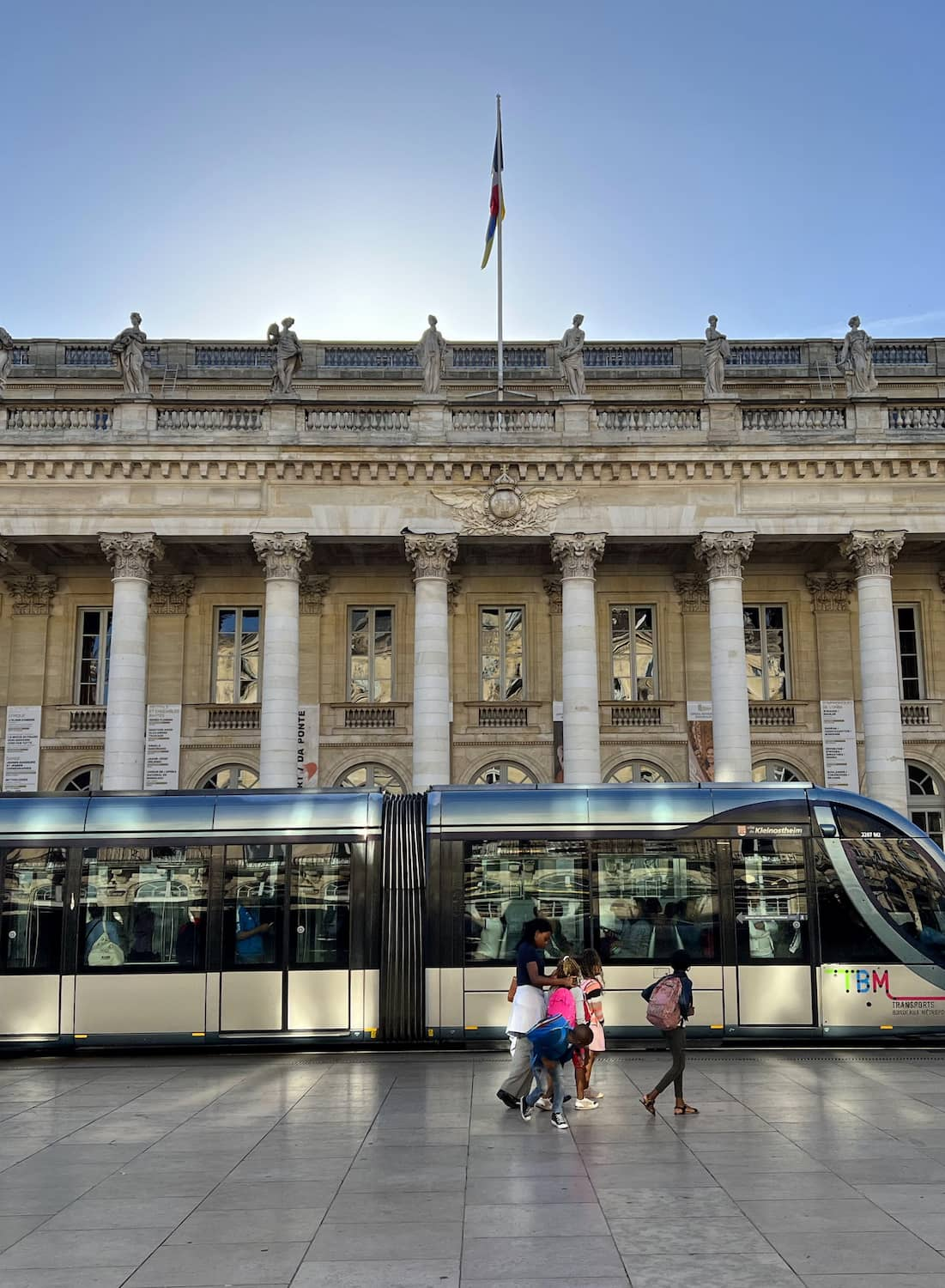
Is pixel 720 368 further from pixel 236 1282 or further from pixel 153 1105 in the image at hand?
pixel 236 1282

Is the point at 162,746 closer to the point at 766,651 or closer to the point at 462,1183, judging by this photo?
the point at 766,651

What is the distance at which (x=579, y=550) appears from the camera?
3042 centimetres

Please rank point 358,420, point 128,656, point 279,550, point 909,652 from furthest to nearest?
point 909,652
point 358,420
point 279,550
point 128,656

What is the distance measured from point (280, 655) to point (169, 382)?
33.1 feet

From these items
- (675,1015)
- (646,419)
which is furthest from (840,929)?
(646,419)

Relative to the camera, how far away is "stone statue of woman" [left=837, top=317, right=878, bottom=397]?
31203 millimetres

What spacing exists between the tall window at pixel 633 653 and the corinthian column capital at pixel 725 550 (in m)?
3.72

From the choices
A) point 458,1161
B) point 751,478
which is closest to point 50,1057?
point 458,1161

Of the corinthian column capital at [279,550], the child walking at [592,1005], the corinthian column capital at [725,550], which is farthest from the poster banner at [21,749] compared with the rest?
the child walking at [592,1005]

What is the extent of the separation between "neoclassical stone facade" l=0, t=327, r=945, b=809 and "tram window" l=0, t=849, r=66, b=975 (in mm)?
12771

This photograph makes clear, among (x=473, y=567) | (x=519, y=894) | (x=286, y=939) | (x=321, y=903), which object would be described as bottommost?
(x=286, y=939)

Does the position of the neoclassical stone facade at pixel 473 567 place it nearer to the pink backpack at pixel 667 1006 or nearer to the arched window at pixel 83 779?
the arched window at pixel 83 779

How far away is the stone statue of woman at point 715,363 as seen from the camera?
31188 mm

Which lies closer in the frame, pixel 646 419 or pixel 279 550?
pixel 279 550
